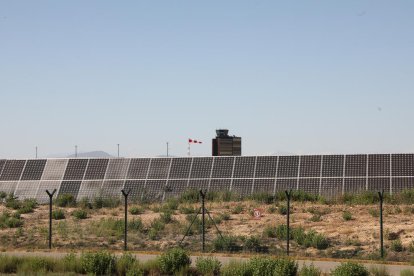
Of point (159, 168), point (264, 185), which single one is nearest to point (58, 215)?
point (159, 168)

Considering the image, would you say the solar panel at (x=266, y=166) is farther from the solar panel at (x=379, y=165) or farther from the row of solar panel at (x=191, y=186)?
the solar panel at (x=379, y=165)

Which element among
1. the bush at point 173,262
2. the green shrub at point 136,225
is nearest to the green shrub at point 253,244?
the bush at point 173,262

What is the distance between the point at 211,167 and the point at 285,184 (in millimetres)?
5163

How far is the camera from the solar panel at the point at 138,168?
46812 mm

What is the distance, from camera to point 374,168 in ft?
141

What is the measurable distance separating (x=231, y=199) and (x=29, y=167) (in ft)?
50.7

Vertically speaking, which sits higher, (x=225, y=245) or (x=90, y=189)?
(x=90, y=189)

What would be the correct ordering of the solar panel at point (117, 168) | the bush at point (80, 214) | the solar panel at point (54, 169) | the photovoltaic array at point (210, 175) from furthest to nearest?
the solar panel at point (54, 169) < the solar panel at point (117, 168) < the photovoltaic array at point (210, 175) < the bush at point (80, 214)

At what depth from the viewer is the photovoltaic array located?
42.5 meters

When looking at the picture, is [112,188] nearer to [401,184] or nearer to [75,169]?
[75,169]

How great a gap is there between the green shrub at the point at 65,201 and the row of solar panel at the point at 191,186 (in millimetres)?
525

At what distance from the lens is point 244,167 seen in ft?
150

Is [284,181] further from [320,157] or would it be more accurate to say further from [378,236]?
[378,236]

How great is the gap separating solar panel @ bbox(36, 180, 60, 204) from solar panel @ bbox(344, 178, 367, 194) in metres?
18.0
